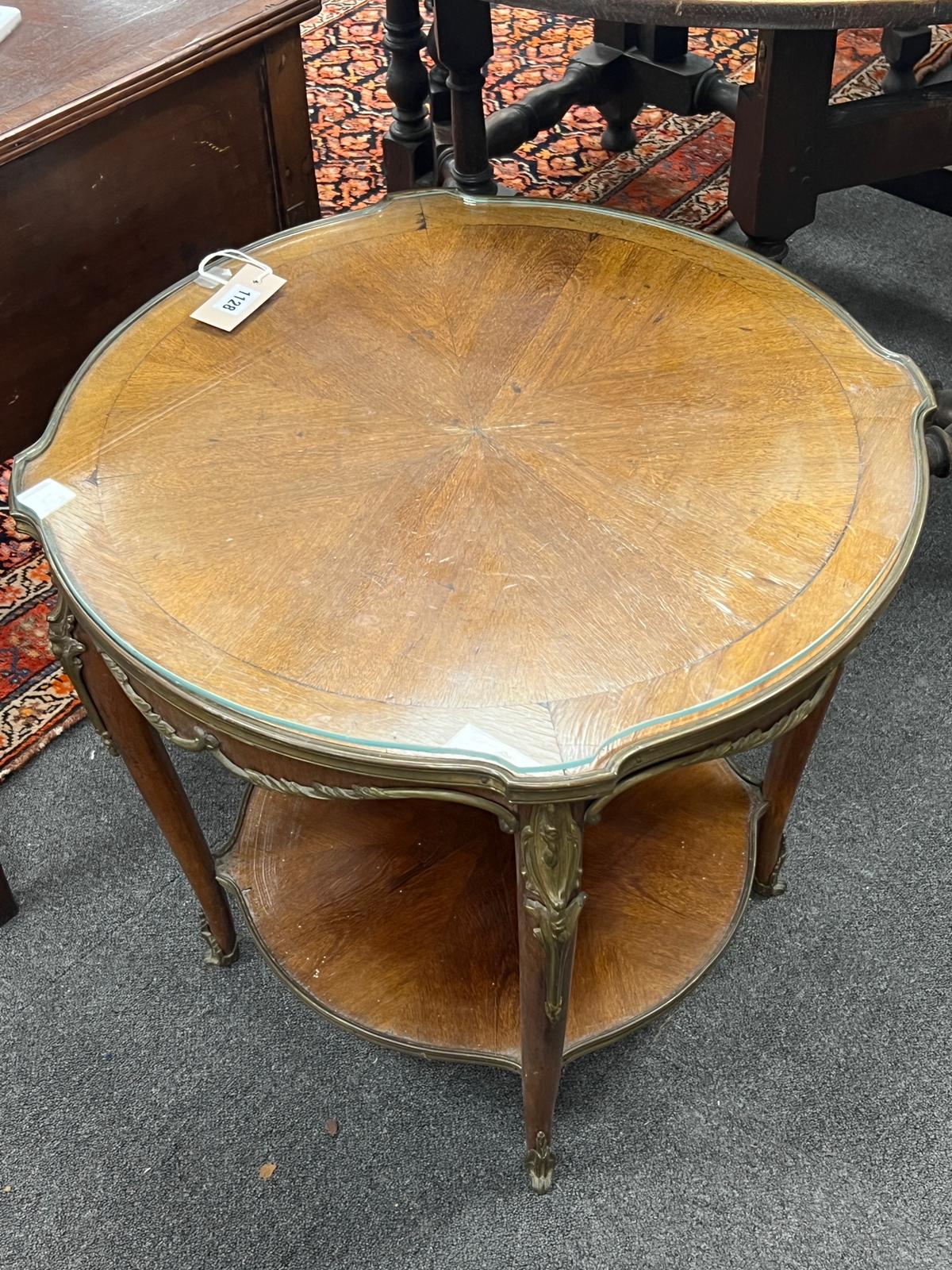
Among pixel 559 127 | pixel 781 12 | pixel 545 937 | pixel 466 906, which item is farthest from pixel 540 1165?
pixel 559 127

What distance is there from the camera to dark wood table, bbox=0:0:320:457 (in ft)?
3.45

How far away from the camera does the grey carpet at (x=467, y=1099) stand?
3.12 feet

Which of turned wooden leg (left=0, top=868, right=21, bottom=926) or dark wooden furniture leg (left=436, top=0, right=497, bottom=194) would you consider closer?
turned wooden leg (left=0, top=868, right=21, bottom=926)

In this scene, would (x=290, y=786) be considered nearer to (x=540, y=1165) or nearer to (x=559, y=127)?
(x=540, y=1165)

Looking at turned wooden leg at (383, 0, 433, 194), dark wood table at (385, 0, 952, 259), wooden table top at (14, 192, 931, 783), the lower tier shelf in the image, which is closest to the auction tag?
wooden table top at (14, 192, 931, 783)

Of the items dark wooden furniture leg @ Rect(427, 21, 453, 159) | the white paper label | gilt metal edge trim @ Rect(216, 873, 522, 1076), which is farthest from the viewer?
dark wooden furniture leg @ Rect(427, 21, 453, 159)

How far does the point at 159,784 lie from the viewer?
953 mm

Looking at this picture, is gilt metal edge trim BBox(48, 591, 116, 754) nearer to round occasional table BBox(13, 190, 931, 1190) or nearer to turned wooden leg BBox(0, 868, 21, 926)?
round occasional table BBox(13, 190, 931, 1190)

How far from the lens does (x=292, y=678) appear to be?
71 centimetres

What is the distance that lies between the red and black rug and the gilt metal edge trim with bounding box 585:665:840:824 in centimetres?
112

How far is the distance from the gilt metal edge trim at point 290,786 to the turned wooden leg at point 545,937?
0.02 meters

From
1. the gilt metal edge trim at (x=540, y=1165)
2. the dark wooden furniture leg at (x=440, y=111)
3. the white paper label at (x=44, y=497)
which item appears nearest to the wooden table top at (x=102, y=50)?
the white paper label at (x=44, y=497)

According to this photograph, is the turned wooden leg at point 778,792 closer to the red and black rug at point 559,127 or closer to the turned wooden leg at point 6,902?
the turned wooden leg at point 6,902

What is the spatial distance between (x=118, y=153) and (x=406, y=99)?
0.70 metres
